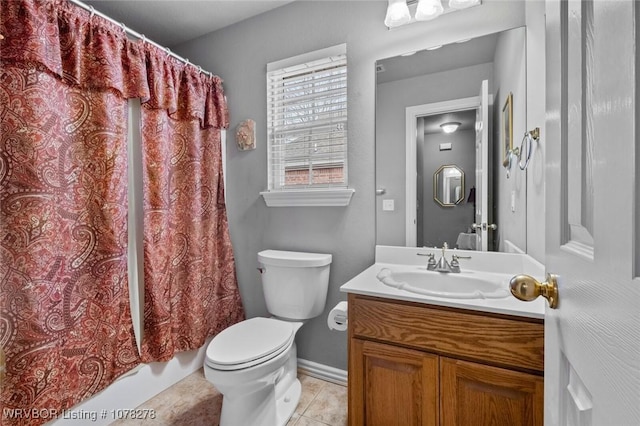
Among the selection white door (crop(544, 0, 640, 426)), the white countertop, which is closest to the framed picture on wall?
the white countertop

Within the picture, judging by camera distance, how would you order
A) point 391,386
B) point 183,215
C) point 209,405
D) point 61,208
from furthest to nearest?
point 183,215 < point 209,405 < point 61,208 < point 391,386

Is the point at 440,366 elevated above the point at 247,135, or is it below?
below

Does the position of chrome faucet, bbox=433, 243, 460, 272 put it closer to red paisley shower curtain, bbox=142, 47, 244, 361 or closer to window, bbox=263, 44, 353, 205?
window, bbox=263, 44, 353, 205

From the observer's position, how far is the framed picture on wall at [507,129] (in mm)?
1417

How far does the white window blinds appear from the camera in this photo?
1.83 meters

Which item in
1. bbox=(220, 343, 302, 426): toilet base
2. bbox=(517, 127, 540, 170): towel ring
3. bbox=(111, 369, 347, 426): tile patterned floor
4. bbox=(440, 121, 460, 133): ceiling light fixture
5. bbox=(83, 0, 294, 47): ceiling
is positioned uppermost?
bbox=(83, 0, 294, 47): ceiling

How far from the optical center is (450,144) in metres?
1.55

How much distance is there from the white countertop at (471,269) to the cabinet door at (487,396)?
0.21 m

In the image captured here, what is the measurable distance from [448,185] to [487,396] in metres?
0.95

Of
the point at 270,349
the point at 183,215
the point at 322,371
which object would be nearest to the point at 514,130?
the point at 270,349

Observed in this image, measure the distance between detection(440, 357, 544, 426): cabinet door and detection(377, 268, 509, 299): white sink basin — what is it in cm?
31

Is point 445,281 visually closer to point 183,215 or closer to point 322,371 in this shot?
point 322,371

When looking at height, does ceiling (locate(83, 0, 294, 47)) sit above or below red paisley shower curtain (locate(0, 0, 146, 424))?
above

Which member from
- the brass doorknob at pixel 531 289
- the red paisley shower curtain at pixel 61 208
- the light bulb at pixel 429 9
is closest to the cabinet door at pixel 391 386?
the brass doorknob at pixel 531 289
